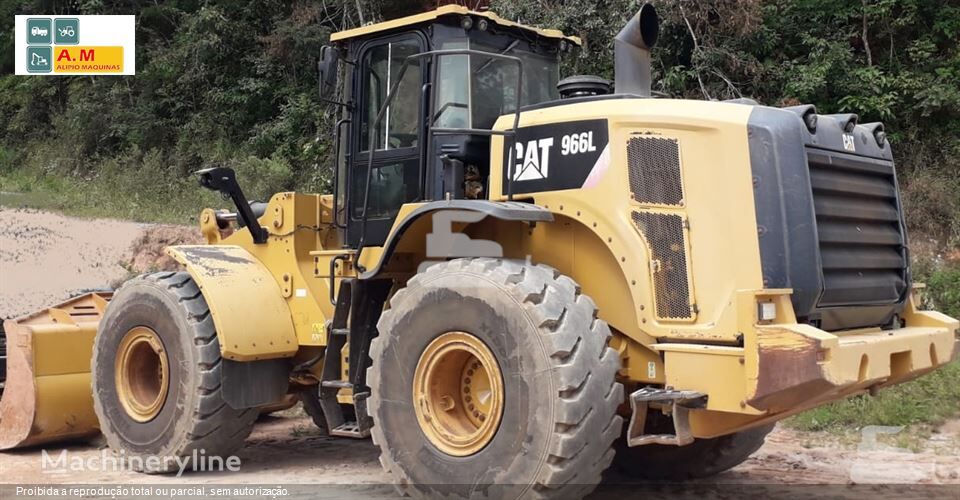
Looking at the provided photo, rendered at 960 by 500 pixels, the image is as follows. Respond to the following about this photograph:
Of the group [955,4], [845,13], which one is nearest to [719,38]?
[845,13]

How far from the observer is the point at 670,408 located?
4562 millimetres

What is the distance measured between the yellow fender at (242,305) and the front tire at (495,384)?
1.46 meters

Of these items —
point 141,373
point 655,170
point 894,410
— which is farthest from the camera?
point 894,410

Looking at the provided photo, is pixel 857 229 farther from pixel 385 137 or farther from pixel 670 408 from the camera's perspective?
pixel 385 137

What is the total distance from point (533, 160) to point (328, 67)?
1602 millimetres

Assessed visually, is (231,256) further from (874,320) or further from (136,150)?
(136,150)

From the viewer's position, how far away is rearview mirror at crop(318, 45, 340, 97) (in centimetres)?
612

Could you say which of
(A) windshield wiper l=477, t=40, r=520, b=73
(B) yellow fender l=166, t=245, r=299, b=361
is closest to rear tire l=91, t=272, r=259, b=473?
(B) yellow fender l=166, t=245, r=299, b=361

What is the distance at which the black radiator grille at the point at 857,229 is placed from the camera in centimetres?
489

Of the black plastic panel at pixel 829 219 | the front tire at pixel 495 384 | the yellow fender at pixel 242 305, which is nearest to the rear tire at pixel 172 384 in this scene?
the yellow fender at pixel 242 305

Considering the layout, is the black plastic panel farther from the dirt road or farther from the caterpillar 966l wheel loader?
the dirt road

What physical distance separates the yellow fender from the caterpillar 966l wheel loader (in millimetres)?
16

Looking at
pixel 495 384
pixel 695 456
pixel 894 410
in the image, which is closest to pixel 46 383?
pixel 495 384

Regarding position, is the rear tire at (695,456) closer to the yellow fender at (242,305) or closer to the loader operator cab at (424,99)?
the loader operator cab at (424,99)
